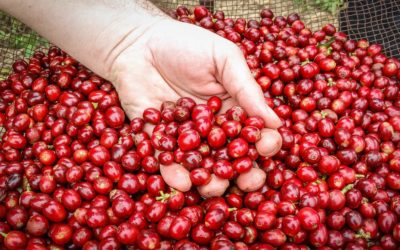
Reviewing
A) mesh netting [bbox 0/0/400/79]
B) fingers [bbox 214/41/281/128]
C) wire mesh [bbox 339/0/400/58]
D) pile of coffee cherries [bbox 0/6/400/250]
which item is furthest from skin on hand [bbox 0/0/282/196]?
wire mesh [bbox 339/0/400/58]

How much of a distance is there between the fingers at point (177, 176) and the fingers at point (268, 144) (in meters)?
0.62

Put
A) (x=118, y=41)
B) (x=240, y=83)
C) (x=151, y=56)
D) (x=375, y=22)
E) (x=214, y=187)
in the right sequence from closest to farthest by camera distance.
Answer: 1. (x=214, y=187)
2. (x=240, y=83)
3. (x=151, y=56)
4. (x=118, y=41)
5. (x=375, y=22)

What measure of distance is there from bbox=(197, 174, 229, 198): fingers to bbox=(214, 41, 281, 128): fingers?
0.64 m

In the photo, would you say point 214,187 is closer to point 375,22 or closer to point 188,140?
point 188,140

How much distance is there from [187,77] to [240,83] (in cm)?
63

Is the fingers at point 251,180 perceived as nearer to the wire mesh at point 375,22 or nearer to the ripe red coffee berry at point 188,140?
the ripe red coffee berry at point 188,140

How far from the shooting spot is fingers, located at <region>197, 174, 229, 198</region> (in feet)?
10.2

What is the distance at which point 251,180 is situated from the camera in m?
3.15

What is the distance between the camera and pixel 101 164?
3.39 metres

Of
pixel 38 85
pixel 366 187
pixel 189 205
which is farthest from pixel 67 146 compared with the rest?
pixel 366 187

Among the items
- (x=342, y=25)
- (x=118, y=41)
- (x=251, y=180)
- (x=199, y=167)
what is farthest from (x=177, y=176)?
(x=342, y=25)

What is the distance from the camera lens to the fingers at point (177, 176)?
3.13 meters

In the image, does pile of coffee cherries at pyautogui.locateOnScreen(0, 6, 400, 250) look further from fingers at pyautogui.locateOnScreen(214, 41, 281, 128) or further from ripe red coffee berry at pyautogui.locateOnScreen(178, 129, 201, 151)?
fingers at pyautogui.locateOnScreen(214, 41, 281, 128)

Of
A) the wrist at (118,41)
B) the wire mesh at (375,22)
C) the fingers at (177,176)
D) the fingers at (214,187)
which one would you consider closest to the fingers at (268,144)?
A: the fingers at (214,187)
